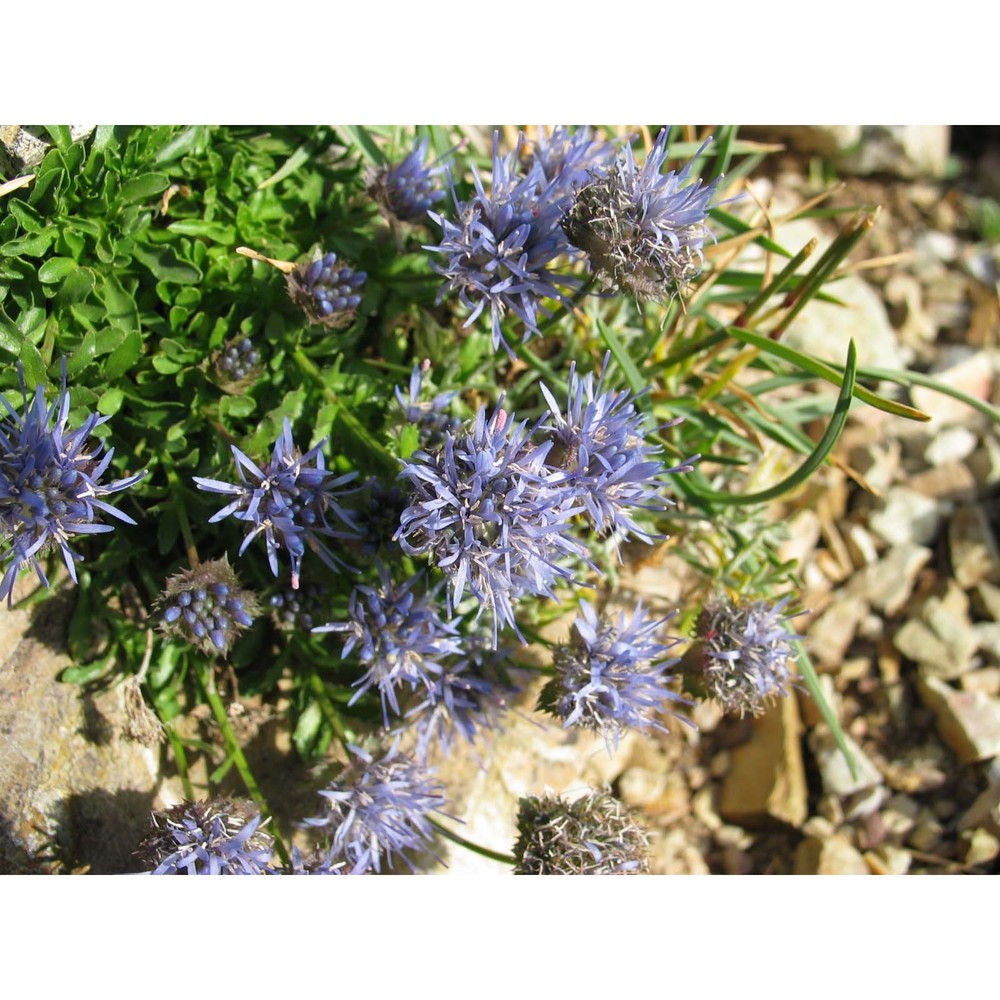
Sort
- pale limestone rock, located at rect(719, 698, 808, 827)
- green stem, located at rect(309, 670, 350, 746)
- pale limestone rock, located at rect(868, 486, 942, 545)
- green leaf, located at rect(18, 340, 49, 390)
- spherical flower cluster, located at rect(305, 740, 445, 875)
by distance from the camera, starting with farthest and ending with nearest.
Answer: pale limestone rock, located at rect(868, 486, 942, 545) → pale limestone rock, located at rect(719, 698, 808, 827) → green stem, located at rect(309, 670, 350, 746) → spherical flower cluster, located at rect(305, 740, 445, 875) → green leaf, located at rect(18, 340, 49, 390)

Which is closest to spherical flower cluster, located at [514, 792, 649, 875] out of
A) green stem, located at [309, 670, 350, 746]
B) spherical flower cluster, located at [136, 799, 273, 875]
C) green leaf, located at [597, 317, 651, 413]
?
green stem, located at [309, 670, 350, 746]

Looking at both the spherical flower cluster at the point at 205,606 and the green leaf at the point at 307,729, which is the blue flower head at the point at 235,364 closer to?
the spherical flower cluster at the point at 205,606

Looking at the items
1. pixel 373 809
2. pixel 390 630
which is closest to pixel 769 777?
pixel 373 809

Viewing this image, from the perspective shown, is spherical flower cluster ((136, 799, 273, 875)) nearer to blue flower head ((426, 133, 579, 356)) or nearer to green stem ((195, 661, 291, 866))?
green stem ((195, 661, 291, 866))

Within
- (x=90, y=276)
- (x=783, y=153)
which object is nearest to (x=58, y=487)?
(x=90, y=276)

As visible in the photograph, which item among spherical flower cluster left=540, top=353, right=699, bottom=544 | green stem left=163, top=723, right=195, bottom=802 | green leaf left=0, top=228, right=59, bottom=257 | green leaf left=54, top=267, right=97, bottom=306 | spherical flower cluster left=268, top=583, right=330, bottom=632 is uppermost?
green leaf left=0, top=228, right=59, bottom=257

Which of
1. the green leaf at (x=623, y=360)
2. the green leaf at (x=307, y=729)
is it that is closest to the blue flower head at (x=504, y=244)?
the green leaf at (x=623, y=360)
